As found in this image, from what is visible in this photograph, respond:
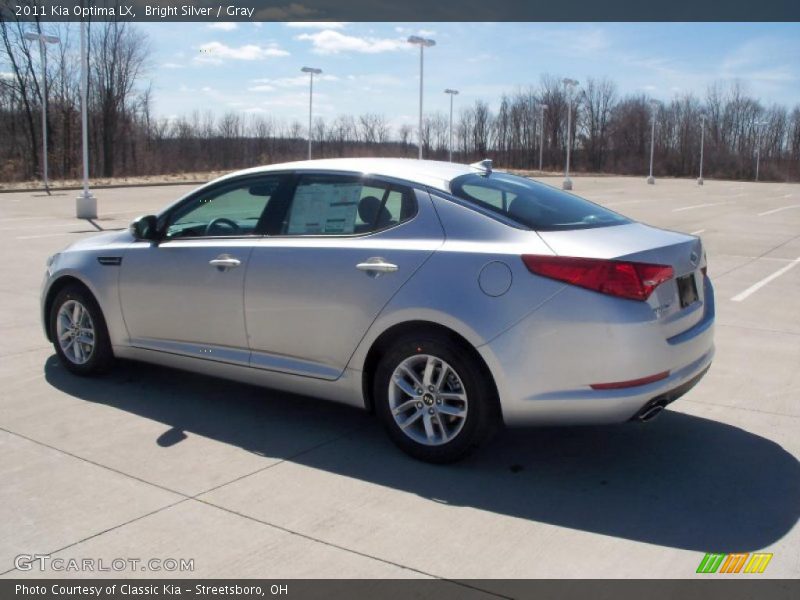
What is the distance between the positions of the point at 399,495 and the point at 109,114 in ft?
214

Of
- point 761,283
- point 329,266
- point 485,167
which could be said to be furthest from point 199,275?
point 761,283

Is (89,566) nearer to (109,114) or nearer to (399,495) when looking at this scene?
(399,495)

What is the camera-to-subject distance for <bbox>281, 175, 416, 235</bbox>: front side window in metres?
4.68

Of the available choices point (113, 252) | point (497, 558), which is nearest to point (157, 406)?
point (113, 252)

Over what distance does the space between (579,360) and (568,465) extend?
0.80 metres

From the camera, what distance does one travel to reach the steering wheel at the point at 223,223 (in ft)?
17.3

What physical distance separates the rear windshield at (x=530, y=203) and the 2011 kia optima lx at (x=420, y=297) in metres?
0.01

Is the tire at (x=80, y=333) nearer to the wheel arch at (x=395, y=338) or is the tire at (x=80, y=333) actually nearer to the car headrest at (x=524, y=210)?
the wheel arch at (x=395, y=338)

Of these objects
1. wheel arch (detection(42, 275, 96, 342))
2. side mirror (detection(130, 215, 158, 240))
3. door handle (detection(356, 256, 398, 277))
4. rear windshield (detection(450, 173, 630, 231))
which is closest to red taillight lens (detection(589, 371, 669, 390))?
rear windshield (detection(450, 173, 630, 231))

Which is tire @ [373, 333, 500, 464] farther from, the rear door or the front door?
the front door

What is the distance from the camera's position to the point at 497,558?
3.40 metres

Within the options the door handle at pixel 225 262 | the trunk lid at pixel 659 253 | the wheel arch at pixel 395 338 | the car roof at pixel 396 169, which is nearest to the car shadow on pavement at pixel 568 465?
the wheel arch at pixel 395 338

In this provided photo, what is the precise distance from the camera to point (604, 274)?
3.98 metres
